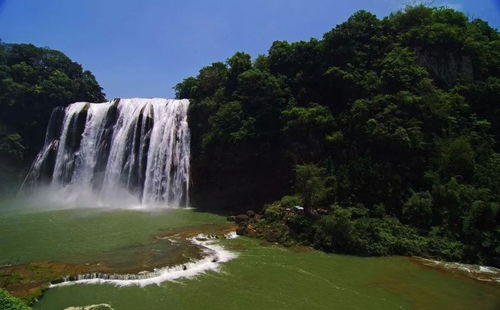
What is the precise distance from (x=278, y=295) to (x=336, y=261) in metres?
4.46

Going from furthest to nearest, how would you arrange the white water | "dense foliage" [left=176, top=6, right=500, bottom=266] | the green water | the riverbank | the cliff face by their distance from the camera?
the cliff face
"dense foliage" [left=176, top=6, right=500, bottom=266]
the riverbank
the white water
the green water

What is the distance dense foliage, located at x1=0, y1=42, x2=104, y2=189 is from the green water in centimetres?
1688

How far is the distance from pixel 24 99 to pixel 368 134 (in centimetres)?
3089

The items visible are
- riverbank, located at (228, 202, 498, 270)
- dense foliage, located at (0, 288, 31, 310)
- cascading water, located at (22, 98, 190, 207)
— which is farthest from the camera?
cascading water, located at (22, 98, 190, 207)

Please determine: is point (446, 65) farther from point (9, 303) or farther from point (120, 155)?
point (9, 303)

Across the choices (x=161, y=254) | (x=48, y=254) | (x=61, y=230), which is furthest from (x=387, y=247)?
(x=61, y=230)

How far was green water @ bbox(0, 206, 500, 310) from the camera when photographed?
11.0 m

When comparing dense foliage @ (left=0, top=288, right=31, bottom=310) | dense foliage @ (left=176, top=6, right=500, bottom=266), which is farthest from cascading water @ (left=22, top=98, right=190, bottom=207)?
dense foliage @ (left=0, top=288, right=31, bottom=310)

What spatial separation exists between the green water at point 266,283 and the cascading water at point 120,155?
30.4ft

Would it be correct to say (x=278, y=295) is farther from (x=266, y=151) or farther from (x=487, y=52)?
(x=487, y=52)

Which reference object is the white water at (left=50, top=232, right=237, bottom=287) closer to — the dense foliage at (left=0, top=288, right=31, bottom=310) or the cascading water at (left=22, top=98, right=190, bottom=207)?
the dense foliage at (left=0, top=288, right=31, bottom=310)

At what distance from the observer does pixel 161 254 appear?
14.9 m

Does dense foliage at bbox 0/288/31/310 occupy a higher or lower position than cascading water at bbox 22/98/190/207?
lower

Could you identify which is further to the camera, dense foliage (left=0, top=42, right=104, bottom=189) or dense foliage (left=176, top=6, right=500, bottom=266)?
dense foliage (left=0, top=42, right=104, bottom=189)
